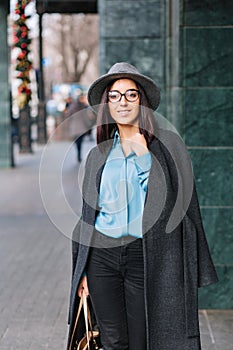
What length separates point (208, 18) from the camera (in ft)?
20.1

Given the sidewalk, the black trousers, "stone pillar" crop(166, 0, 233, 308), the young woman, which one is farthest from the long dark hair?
"stone pillar" crop(166, 0, 233, 308)

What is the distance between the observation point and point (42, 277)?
25.5 feet

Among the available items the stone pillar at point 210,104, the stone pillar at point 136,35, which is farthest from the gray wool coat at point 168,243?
the stone pillar at point 136,35

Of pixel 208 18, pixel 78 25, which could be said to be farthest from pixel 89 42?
pixel 208 18

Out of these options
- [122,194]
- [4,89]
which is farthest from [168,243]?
[4,89]

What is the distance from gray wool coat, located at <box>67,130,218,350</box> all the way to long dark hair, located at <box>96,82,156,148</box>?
0.05 m

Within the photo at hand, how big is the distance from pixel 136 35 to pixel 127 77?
5830mm

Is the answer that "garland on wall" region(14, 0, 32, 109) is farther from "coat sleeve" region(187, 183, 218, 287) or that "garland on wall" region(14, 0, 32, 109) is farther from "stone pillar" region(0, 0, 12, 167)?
"stone pillar" region(0, 0, 12, 167)

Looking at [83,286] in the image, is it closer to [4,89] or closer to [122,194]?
[122,194]

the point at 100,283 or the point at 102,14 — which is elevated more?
the point at 102,14

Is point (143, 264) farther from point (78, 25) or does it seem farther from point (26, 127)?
point (78, 25)

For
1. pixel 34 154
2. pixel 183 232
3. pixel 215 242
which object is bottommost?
pixel 34 154

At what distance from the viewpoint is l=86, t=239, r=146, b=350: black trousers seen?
12.0ft

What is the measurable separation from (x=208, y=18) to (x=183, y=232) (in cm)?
287
